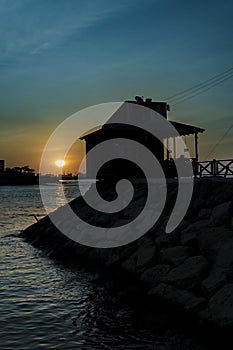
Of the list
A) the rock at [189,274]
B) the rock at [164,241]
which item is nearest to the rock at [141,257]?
the rock at [164,241]

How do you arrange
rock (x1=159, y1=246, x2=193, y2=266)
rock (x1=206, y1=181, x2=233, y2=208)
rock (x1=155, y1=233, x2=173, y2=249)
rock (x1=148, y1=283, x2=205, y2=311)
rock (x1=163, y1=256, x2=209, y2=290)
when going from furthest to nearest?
rock (x1=206, y1=181, x2=233, y2=208) → rock (x1=155, y1=233, x2=173, y2=249) → rock (x1=159, y1=246, x2=193, y2=266) → rock (x1=163, y1=256, x2=209, y2=290) → rock (x1=148, y1=283, x2=205, y2=311)

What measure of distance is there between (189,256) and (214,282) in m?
2.14

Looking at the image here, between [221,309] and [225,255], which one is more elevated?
[225,255]

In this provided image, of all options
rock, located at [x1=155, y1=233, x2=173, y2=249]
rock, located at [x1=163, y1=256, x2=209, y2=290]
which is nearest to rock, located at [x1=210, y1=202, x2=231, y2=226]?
rock, located at [x1=155, y1=233, x2=173, y2=249]

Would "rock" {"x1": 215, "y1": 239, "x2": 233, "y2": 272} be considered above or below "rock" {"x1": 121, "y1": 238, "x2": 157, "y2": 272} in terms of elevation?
above

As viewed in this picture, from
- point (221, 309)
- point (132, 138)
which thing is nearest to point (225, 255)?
point (221, 309)

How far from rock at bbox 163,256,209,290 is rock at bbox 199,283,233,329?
3.87 feet

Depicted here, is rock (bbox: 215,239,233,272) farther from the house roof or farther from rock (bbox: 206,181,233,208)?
the house roof

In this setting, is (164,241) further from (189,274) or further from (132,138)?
(132,138)

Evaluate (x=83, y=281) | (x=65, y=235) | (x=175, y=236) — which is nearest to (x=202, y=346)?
(x=175, y=236)

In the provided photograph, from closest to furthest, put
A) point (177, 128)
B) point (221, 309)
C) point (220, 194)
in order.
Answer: point (221, 309), point (220, 194), point (177, 128)

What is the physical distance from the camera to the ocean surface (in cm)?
940

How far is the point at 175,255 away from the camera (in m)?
12.9

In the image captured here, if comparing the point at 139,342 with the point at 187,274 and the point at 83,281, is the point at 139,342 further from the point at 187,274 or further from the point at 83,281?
the point at 83,281
